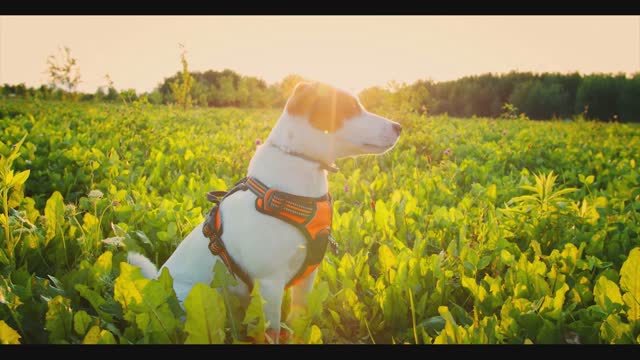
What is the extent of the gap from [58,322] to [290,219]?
45.0 inches

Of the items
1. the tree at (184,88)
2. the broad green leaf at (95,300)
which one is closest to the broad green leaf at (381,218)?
the broad green leaf at (95,300)

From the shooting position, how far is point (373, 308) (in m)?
2.46

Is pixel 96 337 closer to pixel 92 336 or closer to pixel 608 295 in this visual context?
pixel 92 336

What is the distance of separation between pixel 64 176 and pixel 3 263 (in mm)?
1980

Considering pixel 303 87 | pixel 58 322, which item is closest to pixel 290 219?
pixel 303 87

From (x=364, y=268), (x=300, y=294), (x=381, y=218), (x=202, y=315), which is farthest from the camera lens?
(x=381, y=218)

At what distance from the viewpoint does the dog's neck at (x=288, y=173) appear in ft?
6.90

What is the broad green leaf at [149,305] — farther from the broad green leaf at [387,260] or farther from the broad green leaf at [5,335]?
the broad green leaf at [387,260]

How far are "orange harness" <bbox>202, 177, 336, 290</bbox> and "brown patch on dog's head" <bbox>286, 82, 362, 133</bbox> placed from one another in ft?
1.22

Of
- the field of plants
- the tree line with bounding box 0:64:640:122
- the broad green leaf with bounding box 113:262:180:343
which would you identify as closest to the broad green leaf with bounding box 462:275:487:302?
the field of plants

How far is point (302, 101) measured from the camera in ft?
7.07

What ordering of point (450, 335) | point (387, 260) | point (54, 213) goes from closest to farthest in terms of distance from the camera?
point (450, 335) < point (387, 260) < point (54, 213)
